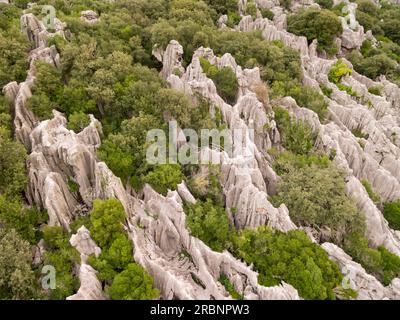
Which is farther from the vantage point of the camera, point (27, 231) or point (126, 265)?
point (27, 231)

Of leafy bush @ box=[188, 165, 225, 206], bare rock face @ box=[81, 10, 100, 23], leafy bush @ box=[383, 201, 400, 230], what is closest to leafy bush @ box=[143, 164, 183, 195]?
leafy bush @ box=[188, 165, 225, 206]

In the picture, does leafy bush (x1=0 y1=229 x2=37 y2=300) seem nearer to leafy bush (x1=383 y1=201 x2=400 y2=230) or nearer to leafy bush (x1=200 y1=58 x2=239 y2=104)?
leafy bush (x1=200 y1=58 x2=239 y2=104)

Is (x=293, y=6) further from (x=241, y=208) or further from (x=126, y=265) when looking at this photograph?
(x=126, y=265)

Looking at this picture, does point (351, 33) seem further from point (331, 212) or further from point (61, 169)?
point (61, 169)

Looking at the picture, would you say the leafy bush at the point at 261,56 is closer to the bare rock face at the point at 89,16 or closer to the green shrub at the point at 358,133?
the green shrub at the point at 358,133

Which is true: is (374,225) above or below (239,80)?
below

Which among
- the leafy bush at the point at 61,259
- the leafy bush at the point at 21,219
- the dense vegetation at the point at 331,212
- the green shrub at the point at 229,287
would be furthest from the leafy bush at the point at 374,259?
the leafy bush at the point at 21,219

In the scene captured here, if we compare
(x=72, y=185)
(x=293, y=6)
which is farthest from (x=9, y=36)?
(x=293, y=6)
